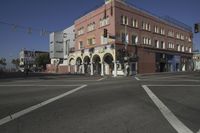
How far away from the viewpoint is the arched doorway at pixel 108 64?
50156 millimetres

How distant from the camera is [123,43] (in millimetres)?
48312

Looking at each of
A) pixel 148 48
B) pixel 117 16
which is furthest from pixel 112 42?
pixel 148 48

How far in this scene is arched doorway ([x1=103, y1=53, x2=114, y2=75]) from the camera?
165ft

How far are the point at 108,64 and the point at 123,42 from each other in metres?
5.36

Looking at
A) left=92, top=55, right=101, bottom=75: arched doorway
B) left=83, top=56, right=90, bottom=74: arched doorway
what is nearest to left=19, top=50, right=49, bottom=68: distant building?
left=83, top=56, right=90, bottom=74: arched doorway

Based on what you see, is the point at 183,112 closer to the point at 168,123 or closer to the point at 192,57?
the point at 168,123

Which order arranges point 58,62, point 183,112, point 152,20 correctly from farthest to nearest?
point 58,62, point 152,20, point 183,112

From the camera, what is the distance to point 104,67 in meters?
51.3

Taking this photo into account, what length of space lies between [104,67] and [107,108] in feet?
139

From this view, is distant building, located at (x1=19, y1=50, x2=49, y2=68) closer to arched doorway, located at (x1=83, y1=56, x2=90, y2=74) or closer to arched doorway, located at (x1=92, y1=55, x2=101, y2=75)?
arched doorway, located at (x1=83, y1=56, x2=90, y2=74)

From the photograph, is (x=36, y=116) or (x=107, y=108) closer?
(x=36, y=116)

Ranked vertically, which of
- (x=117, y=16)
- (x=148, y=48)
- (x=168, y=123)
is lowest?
(x=168, y=123)

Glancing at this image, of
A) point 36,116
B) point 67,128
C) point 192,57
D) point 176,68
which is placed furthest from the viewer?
point 192,57

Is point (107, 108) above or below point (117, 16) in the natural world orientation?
below
